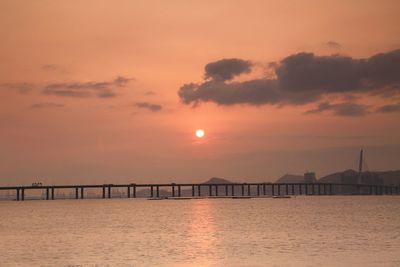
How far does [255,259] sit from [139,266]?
1015 cm

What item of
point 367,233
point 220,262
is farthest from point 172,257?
point 367,233

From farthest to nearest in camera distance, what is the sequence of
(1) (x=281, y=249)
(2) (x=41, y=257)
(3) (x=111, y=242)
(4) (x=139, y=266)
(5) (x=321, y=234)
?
(5) (x=321, y=234) < (3) (x=111, y=242) < (1) (x=281, y=249) < (2) (x=41, y=257) < (4) (x=139, y=266)

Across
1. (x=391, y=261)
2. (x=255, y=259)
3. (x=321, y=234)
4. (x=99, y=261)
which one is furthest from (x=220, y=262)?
(x=321, y=234)

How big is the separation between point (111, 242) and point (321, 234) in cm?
2757

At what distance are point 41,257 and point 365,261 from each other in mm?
28373

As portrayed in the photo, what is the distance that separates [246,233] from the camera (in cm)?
8825

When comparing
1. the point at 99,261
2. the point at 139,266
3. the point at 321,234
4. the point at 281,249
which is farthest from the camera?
the point at 321,234

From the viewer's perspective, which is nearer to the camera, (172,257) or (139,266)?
(139,266)

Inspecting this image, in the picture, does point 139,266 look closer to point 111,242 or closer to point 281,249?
point 281,249

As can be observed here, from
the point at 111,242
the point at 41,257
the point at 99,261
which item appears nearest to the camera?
the point at 99,261

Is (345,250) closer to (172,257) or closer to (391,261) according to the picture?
(391,261)

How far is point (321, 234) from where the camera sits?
275ft

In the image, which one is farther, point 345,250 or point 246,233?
point 246,233

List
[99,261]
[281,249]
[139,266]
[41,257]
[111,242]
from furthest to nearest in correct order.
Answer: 1. [111,242]
2. [281,249]
3. [41,257]
4. [99,261]
5. [139,266]
